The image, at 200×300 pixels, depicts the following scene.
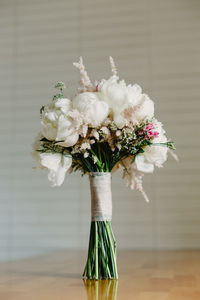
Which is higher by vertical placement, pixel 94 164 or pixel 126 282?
pixel 94 164

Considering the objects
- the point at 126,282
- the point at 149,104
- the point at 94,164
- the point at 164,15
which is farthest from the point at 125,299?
the point at 164,15

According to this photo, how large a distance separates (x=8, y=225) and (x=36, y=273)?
7.08 ft

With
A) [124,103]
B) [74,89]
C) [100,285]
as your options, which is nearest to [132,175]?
[124,103]

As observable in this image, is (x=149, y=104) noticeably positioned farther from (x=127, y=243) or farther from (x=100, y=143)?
(x=127, y=243)

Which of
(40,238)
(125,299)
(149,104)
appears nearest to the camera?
(125,299)

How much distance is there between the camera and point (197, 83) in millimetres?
3439

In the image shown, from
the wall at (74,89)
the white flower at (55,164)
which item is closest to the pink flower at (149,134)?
the white flower at (55,164)

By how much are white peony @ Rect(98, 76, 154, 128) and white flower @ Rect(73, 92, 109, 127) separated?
0.10 feet

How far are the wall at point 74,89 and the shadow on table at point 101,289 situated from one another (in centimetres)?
210

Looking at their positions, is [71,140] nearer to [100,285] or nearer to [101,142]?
[101,142]

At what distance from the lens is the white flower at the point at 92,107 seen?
1236 mm

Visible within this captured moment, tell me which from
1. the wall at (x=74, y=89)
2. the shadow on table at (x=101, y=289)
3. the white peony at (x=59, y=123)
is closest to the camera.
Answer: the shadow on table at (x=101, y=289)

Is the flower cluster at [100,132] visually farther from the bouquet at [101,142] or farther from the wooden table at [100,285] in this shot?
the wooden table at [100,285]

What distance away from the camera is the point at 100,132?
127cm
